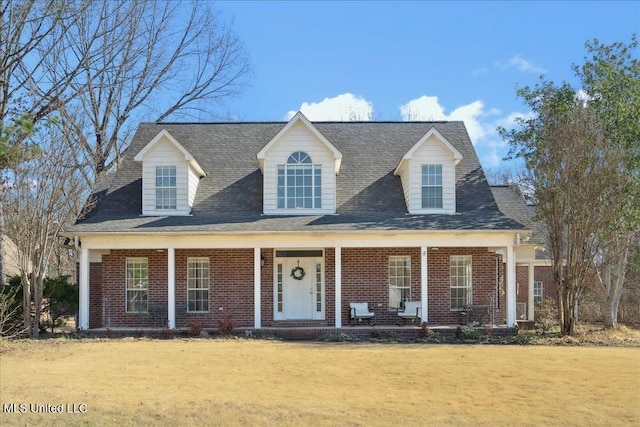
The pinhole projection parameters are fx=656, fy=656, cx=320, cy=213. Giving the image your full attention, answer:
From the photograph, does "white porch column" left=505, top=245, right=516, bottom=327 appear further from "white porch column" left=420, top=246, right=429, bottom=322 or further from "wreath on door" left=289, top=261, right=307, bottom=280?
"wreath on door" left=289, top=261, right=307, bottom=280

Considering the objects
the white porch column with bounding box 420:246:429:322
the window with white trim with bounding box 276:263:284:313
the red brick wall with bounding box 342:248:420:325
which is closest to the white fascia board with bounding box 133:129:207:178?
the window with white trim with bounding box 276:263:284:313

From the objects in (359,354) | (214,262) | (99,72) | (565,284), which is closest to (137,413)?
(359,354)

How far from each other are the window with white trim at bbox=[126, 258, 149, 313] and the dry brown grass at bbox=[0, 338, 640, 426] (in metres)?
4.57

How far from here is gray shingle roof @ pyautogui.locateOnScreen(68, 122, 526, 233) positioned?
20.2 meters

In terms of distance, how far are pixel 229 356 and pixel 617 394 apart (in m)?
7.97

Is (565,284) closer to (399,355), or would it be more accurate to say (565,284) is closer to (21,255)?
(399,355)

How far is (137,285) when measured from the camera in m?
21.3

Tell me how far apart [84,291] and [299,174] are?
25.0ft

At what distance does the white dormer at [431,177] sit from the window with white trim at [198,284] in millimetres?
6981

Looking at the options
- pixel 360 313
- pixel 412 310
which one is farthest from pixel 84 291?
pixel 412 310

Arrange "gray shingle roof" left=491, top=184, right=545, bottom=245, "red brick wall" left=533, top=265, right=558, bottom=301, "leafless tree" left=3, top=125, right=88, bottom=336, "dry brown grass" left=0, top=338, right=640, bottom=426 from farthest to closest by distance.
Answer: "red brick wall" left=533, top=265, right=558, bottom=301 → "gray shingle roof" left=491, top=184, right=545, bottom=245 → "leafless tree" left=3, top=125, right=88, bottom=336 → "dry brown grass" left=0, top=338, right=640, bottom=426

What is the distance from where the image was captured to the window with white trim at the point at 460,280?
21.3 m

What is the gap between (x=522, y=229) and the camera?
19.7 metres

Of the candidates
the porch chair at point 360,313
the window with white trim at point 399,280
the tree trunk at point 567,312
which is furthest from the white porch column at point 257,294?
the tree trunk at point 567,312
